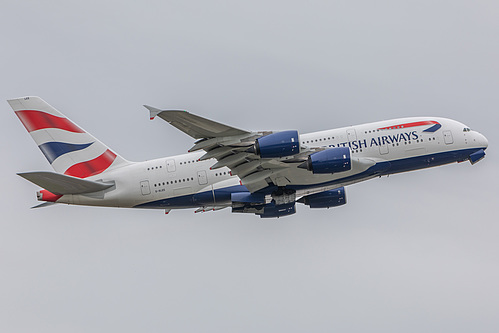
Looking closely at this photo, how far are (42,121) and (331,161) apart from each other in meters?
22.4

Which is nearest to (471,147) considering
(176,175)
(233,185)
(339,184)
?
(339,184)

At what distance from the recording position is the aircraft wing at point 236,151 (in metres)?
42.4

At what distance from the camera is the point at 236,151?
45781 millimetres

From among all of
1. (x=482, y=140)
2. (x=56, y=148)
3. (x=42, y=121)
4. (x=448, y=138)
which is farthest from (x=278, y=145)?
(x=42, y=121)

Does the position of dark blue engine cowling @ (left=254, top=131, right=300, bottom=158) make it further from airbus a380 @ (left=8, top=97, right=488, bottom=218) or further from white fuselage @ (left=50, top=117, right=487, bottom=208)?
white fuselage @ (left=50, top=117, right=487, bottom=208)

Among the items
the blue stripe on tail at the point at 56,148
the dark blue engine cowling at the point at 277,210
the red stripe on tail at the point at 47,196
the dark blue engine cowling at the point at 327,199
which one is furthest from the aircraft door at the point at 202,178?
the red stripe on tail at the point at 47,196

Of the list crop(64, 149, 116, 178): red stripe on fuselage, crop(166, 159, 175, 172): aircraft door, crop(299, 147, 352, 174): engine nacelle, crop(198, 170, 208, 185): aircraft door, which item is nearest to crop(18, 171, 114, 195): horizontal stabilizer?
crop(64, 149, 116, 178): red stripe on fuselage

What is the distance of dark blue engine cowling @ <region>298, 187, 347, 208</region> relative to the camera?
173ft

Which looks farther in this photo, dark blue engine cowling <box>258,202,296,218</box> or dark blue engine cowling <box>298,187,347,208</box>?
dark blue engine cowling <box>298,187,347,208</box>

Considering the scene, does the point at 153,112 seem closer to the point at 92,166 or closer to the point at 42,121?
the point at 92,166

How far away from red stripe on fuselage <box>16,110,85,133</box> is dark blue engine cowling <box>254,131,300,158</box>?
1660 centimetres

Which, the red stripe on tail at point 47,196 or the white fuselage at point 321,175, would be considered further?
the red stripe on tail at point 47,196

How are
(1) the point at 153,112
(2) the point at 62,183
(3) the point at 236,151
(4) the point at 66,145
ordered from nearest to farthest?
(1) the point at 153,112, (3) the point at 236,151, (2) the point at 62,183, (4) the point at 66,145

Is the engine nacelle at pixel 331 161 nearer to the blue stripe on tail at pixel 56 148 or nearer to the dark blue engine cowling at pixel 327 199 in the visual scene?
the dark blue engine cowling at pixel 327 199
